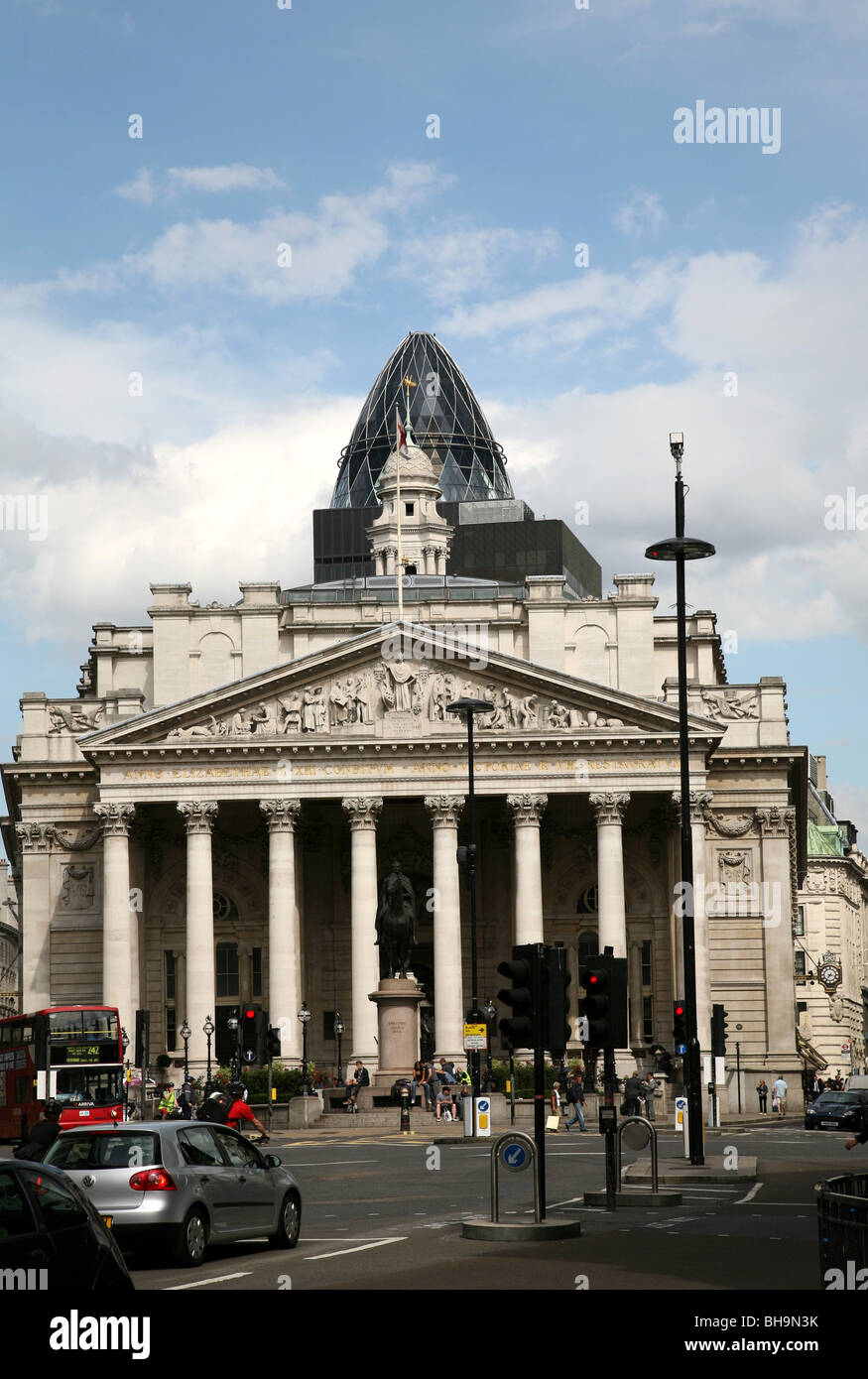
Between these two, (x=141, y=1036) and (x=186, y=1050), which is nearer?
(x=141, y=1036)

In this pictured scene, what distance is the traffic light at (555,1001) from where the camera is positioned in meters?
25.0

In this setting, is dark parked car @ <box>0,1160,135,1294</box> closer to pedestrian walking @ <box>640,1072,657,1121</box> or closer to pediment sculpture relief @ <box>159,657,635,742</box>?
pedestrian walking @ <box>640,1072,657,1121</box>

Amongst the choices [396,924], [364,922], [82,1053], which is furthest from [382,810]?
[82,1053]

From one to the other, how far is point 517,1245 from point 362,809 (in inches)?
2280

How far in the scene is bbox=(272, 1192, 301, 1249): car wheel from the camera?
24.8 metres

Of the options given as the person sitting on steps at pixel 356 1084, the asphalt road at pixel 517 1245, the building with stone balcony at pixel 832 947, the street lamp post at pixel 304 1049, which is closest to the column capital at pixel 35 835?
the street lamp post at pixel 304 1049

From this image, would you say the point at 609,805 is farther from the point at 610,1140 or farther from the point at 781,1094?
the point at 610,1140

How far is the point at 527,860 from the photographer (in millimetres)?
81062

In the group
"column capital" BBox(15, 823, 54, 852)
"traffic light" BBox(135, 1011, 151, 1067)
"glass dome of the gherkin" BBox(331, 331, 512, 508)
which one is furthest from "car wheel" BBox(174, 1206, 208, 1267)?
"glass dome of the gherkin" BBox(331, 331, 512, 508)

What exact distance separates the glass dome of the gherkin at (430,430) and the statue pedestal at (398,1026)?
8867 centimetres

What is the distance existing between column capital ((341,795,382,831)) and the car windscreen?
5779 cm

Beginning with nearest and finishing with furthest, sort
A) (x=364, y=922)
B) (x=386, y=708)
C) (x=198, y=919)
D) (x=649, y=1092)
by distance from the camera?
(x=649, y=1092), (x=364, y=922), (x=198, y=919), (x=386, y=708)

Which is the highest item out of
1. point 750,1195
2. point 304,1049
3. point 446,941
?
point 446,941
